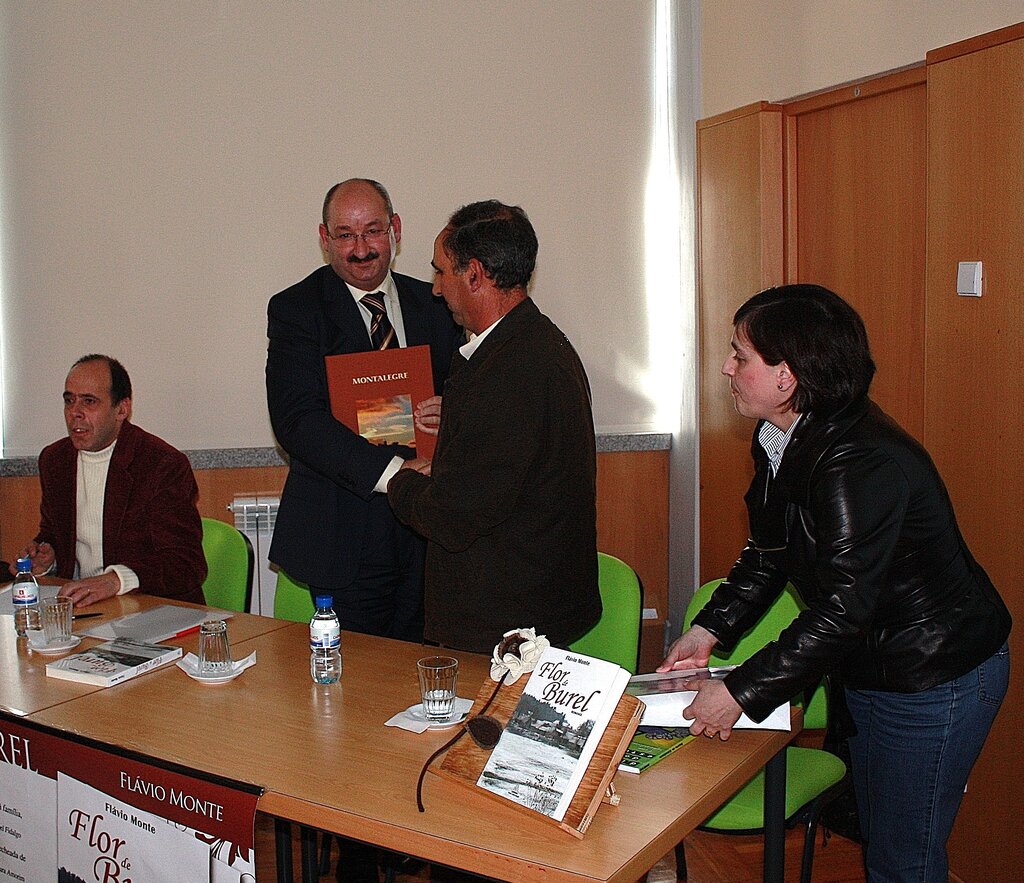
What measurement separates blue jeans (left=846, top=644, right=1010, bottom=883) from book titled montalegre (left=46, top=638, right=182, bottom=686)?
152cm

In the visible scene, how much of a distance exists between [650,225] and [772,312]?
2959 millimetres

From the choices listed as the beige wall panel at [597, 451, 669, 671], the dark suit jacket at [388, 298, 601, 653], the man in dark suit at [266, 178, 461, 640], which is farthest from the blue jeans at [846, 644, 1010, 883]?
the beige wall panel at [597, 451, 669, 671]

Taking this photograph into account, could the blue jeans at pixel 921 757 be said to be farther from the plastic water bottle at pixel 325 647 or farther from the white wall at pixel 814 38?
the white wall at pixel 814 38

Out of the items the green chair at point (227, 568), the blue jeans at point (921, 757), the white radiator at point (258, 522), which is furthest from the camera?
the white radiator at point (258, 522)

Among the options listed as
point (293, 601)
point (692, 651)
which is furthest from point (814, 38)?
point (293, 601)

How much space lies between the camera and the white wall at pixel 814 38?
3100mm

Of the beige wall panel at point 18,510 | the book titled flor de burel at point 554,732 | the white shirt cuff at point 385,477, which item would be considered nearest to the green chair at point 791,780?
the book titled flor de burel at point 554,732

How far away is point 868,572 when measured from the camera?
77.7 inches

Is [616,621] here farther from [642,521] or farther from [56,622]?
[642,521]

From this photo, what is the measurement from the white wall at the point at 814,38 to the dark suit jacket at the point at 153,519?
2416 millimetres

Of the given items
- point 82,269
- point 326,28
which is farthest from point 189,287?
point 326,28

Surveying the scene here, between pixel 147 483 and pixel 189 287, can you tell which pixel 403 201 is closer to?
pixel 189 287

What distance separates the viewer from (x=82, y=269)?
456 centimetres

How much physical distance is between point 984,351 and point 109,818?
2383mm
